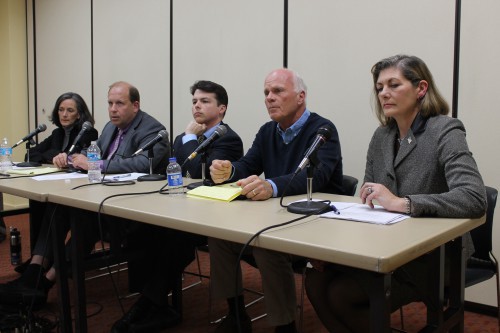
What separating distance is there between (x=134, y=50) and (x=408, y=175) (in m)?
3.26

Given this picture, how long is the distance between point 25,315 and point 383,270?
198cm

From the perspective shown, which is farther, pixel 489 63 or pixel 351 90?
pixel 351 90

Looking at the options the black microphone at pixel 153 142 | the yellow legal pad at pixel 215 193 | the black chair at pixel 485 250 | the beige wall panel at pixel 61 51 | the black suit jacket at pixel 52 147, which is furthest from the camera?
the beige wall panel at pixel 61 51

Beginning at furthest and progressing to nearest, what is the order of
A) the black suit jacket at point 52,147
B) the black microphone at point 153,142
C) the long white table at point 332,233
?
the black suit jacket at point 52,147 < the black microphone at point 153,142 < the long white table at point 332,233

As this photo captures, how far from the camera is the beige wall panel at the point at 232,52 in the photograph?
337 centimetres

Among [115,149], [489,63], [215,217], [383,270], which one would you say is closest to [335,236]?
[383,270]

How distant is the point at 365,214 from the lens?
1.46m

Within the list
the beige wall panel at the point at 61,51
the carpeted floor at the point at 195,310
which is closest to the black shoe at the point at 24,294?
the carpeted floor at the point at 195,310

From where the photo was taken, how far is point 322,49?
10.1 ft

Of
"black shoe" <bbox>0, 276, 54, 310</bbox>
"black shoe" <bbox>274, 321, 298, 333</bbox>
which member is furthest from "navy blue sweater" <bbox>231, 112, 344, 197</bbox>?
"black shoe" <bbox>0, 276, 54, 310</bbox>

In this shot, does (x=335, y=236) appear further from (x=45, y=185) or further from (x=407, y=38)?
(x=407, y=38)

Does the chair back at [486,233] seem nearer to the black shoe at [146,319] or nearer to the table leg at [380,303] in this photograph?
the table leg at [380,303]

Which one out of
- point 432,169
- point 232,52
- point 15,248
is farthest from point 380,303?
point 15,248

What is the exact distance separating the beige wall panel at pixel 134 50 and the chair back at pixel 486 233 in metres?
2.81
